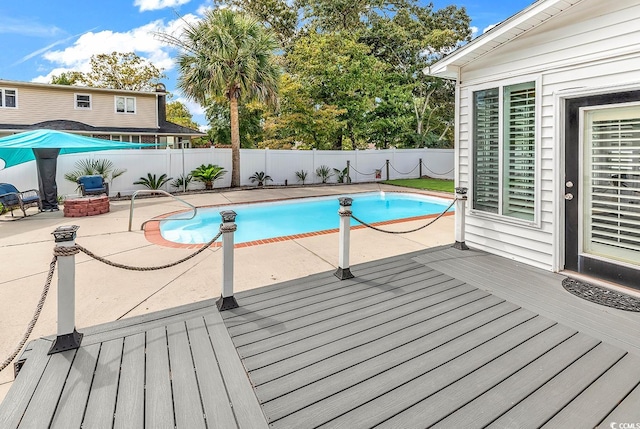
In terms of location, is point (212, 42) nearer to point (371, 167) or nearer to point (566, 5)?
point (371, 167)

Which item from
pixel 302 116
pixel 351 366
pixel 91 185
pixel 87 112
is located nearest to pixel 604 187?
pixel 351 366

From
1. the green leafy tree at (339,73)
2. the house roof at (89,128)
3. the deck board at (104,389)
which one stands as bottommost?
the deck board at (104,389)

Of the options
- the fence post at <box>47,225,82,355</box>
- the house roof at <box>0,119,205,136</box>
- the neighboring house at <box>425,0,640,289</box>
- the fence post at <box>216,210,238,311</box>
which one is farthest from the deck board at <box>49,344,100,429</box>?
the house roof at <box>0,119,205,136</box>

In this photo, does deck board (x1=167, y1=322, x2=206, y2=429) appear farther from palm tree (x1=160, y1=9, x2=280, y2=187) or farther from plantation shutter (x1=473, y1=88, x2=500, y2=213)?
palm tree (x1=160, y1=9, x2=280, y2=187)

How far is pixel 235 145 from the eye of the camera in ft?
48.4

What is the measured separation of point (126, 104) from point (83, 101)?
1.99m

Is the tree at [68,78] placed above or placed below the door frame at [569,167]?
above

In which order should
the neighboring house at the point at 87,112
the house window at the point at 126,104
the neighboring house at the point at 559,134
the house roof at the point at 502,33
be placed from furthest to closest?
the house window at the point at 126,104, the neighboring house at the point at 87,112, the house roof at the point at 502,33, the neighboring house at the point at 559,134

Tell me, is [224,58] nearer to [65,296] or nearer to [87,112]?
[87,112]

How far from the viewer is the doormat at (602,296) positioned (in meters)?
3.36

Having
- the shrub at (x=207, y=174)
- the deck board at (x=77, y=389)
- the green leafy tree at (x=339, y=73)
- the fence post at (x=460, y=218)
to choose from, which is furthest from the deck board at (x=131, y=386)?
the green leafy tree at (x=339, y=73)

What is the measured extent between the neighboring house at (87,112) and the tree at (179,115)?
11.6 m

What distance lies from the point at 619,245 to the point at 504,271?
1187 mm

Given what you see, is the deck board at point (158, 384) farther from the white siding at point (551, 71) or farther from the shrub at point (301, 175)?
the shrub at point (301, 175)
